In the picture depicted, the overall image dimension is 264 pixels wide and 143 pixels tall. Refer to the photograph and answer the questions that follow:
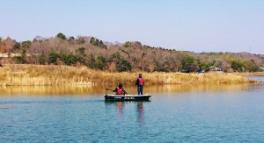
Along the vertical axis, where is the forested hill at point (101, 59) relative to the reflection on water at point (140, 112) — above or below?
above

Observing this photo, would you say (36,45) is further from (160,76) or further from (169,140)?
(169,140)

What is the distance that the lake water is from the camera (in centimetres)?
2080

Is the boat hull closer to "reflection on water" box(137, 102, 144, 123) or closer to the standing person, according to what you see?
"reflection on water" box(137, 102, 144, 123)

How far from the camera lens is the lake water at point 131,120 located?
68.2 feet

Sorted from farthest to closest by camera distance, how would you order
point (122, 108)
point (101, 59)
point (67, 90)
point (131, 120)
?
point (101, 59) < point (67, 90) < point (122, 108) < point (131, 120)

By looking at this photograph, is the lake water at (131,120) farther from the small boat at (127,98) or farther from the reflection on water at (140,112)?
the small boat at (127,98)

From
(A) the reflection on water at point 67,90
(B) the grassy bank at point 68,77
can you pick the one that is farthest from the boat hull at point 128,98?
(B) the grassy bank at point 68,77

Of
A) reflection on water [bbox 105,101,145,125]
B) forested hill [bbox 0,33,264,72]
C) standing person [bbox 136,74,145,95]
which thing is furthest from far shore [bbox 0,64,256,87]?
reflection on water [bbox 105,101,145,125]

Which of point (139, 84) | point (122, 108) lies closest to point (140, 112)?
point (122, 108)

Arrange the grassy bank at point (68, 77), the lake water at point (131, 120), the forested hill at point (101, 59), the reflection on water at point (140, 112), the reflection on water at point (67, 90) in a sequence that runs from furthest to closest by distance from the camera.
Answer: the forested hill at point (101, 59) → the grassy bank at point (68, 77) → the reflection on water at point (67, 90) → the reflection on water at point (140, 112) → the lake water at point (131, 120)

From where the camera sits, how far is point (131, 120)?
26.8 metres

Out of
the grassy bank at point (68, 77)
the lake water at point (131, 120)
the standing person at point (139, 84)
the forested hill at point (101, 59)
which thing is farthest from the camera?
the forested hill at point (101, 59)

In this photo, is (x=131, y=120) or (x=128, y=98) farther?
(x=128, y=98)

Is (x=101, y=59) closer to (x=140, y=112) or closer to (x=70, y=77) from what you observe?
(x=70, y=77)
